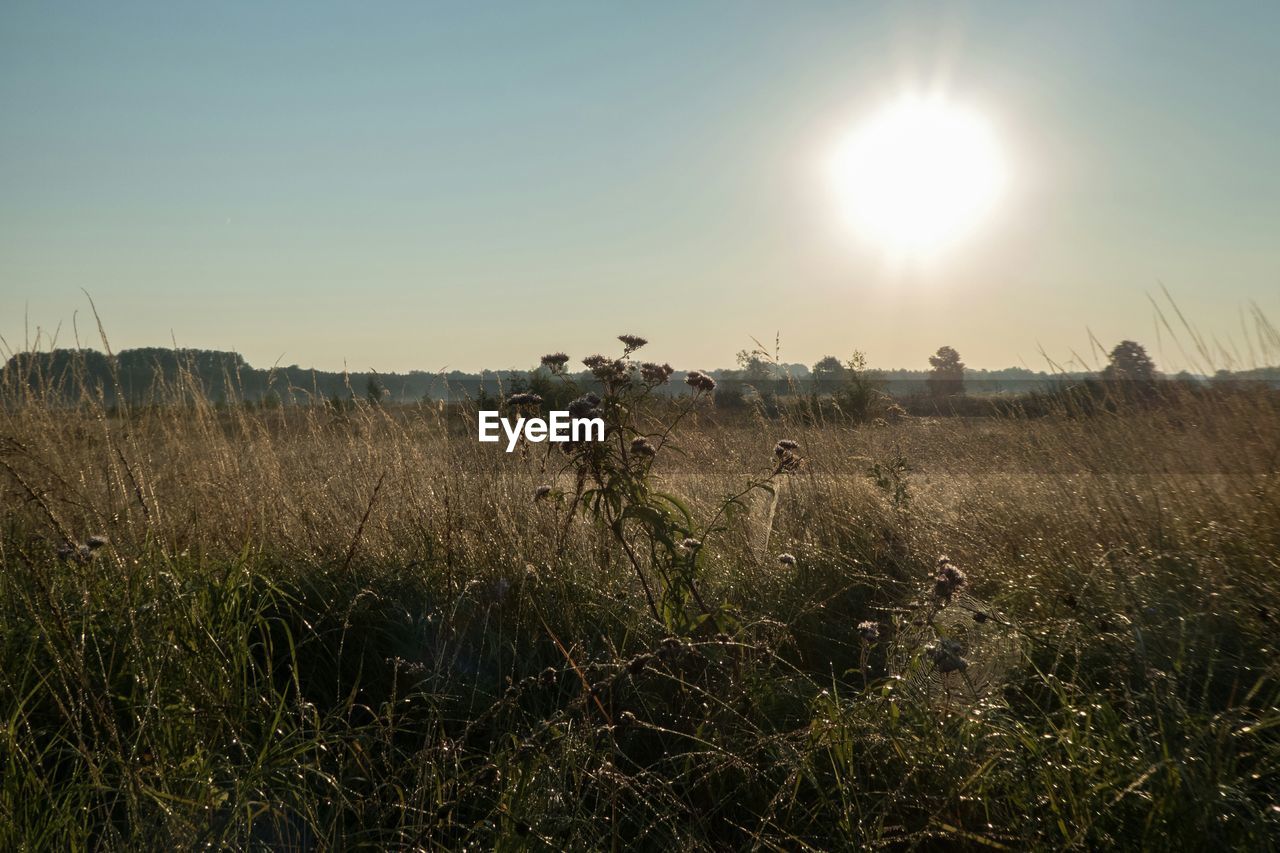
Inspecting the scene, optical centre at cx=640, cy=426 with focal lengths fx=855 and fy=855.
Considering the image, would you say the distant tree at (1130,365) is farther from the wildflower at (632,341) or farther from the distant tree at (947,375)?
the distant tree at (947,375)

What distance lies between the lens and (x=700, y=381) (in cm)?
331

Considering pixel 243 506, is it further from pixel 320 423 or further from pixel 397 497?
pixel 320 423

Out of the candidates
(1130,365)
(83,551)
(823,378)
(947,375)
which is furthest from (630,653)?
(947,375)

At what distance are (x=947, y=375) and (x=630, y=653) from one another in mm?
31874

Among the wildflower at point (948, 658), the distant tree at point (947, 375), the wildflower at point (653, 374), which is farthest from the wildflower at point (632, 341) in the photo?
the distant tree at point (947, 375)

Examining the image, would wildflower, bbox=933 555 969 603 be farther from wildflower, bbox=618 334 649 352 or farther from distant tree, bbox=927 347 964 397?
distant tree, bbox=927 347 964 397

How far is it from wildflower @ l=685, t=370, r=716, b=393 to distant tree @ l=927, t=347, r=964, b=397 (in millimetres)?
21800

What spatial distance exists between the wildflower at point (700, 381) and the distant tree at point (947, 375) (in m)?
21.8

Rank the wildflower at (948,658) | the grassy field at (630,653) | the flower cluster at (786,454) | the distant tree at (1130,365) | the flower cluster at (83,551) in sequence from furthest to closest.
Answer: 1. the distant tree at (1130,365)
2. the flower cluster at (786,454)
3. the flower cluster at (83,551)
4. the wildflower at (948,658)
5. the grassy field at (630,653)

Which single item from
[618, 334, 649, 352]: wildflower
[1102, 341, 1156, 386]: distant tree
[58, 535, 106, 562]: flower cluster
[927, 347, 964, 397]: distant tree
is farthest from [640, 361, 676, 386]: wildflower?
[927, 347, 964, 397]: distant tree

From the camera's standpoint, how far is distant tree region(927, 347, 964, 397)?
85.8 feet

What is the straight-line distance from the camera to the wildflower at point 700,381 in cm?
329

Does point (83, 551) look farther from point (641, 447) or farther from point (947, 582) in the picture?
point (947, 582)

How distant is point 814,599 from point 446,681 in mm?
1613
